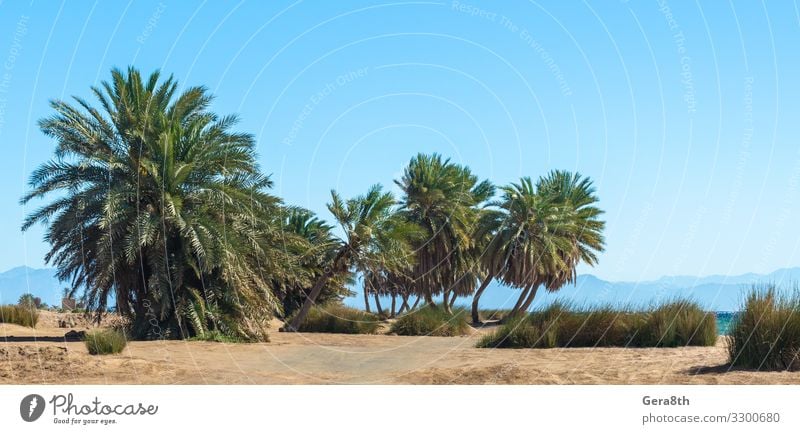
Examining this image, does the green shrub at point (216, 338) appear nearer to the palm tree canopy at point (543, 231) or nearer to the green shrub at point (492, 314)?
the palm tree canopy at point (543, 231)

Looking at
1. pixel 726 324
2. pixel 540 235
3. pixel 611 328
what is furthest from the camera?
pixel 540 235

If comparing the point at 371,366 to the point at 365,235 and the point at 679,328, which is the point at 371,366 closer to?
the point at 679,328

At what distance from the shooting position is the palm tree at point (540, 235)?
154 ft

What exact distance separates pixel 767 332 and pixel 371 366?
7836mm

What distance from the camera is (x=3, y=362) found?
53.5 feet

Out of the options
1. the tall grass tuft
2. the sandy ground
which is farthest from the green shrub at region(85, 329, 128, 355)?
the tall grass tuft

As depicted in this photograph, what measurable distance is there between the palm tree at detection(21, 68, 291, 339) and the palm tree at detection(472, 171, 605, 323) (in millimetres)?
24095

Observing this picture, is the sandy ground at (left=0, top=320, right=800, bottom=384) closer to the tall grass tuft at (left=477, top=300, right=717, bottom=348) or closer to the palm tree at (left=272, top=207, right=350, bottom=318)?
the tall grass tuft at (left=477, top=300, right=717, bottom=348)

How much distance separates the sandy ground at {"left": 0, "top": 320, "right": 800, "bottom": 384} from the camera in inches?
558

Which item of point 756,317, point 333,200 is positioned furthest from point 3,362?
point 333,200

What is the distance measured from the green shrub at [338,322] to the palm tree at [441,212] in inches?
443

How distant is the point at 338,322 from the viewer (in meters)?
36.1

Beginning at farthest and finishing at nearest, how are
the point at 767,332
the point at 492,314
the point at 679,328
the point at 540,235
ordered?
the point at 492,314
the point at 540,235
the point at 679,328
the point at 767,332

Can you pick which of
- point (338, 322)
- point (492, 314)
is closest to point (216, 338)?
point (338, 322)
